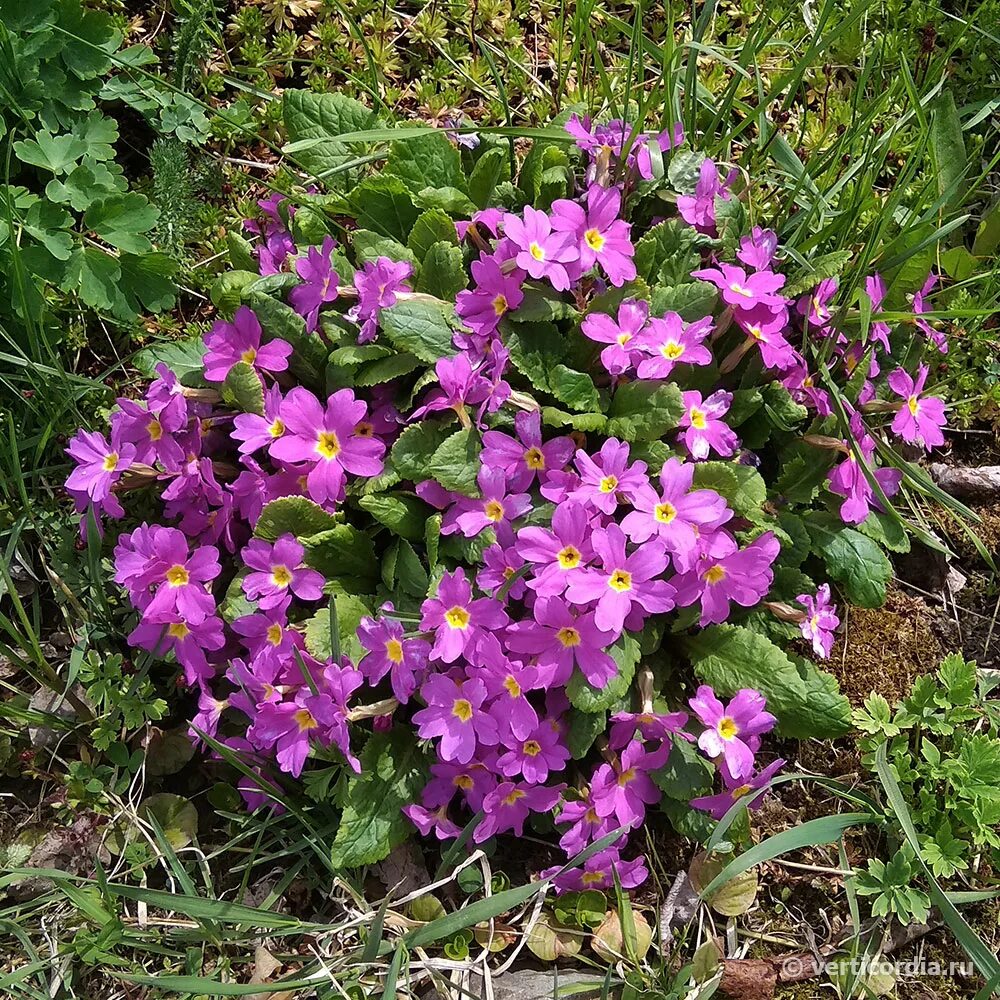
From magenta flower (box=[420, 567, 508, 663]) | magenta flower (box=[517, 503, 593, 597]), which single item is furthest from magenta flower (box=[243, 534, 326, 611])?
magenta flower (box=[517, 503, 593, 597])

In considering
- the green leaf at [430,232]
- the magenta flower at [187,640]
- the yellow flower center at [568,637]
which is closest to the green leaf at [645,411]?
the yellow flower center at [568,637]

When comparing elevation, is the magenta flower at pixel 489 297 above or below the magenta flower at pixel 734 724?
above

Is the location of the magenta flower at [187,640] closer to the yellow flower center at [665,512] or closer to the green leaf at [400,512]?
the green leaf at [400,512]

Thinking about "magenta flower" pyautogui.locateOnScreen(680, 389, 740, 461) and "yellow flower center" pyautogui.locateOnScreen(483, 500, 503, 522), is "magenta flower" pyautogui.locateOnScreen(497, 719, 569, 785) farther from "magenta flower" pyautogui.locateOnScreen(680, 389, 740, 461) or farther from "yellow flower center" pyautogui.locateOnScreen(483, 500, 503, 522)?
"magenta flower" pyautogui.locateOnScreen(680, 389, 740, 461)

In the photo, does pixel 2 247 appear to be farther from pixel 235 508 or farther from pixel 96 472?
pixel 235 508

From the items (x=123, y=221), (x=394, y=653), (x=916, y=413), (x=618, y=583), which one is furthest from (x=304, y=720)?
(x=916, y=413)
